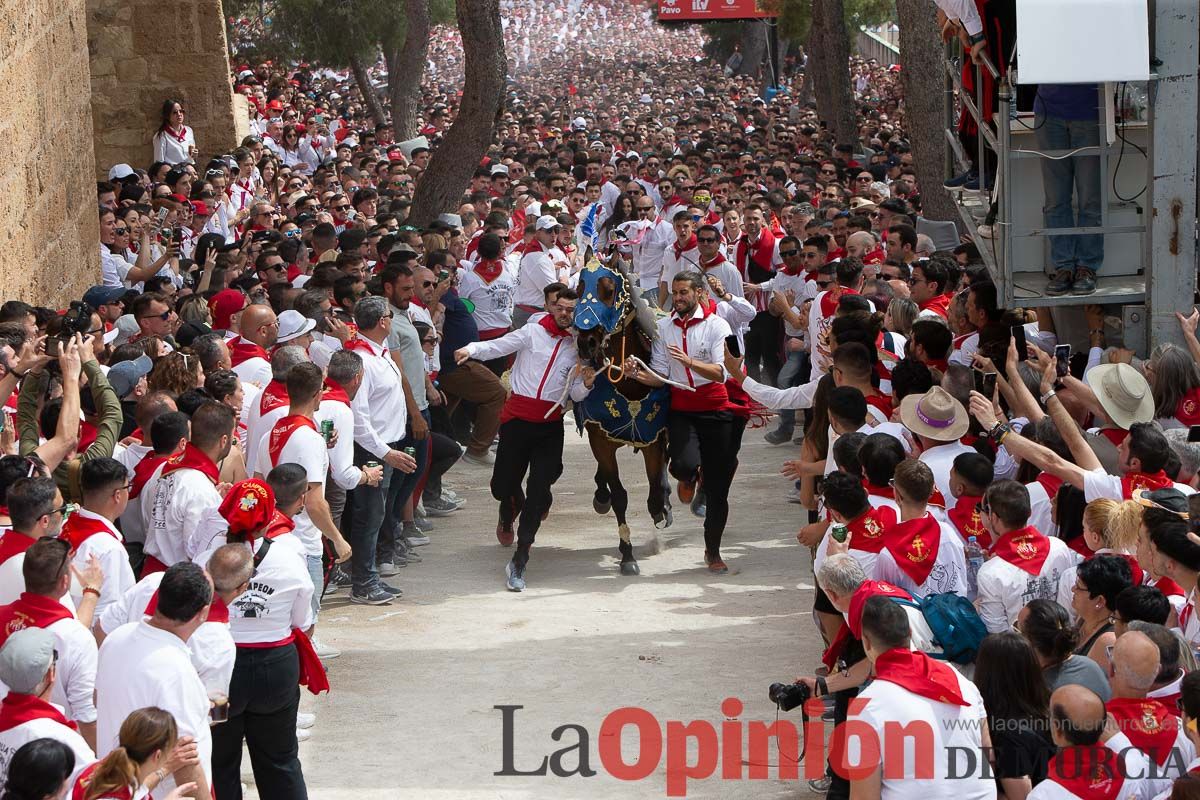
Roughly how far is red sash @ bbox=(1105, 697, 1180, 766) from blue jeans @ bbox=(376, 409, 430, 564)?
5.39 metres

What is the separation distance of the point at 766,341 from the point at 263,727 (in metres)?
8.42

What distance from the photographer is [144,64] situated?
18000 millimetres

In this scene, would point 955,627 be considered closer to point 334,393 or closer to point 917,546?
point 917,546

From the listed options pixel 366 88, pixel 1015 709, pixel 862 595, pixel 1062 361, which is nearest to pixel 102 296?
pixel 1062 361

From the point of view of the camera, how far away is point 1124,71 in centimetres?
656

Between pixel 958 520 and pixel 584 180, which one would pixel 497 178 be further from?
pixel 958 520

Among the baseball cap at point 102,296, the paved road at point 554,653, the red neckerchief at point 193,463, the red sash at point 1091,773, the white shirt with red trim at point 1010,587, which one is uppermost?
the baseball cap at point 102,296

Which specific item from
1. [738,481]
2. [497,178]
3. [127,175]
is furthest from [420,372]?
[497,178]

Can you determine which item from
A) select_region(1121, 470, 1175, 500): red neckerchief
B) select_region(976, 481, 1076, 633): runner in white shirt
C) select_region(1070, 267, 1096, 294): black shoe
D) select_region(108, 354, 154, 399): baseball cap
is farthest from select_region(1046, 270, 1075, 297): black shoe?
select_region(108, 354, 154, 399): baseball cap

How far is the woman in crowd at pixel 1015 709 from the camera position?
4.80 metres

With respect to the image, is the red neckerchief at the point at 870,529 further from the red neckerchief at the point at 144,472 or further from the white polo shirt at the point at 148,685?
the red neckerchief at the point at 144,472

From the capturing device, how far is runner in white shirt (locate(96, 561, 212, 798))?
4734mm

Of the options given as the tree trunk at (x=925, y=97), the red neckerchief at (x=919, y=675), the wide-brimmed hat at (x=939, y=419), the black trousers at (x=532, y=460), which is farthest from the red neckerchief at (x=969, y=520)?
the tree trunk at (x=925, y=97)

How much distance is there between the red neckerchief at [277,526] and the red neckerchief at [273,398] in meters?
1.76
